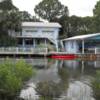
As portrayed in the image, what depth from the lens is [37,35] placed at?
63.7 meters

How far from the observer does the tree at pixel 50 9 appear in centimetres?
8311

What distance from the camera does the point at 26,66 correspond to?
13.5 metres

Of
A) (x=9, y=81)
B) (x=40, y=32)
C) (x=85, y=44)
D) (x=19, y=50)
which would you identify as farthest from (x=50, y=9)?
(x=9, y=81)

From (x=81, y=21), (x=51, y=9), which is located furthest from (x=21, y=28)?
(x=51, y=9)

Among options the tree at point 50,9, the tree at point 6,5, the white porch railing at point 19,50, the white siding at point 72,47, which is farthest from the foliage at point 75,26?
the white porch railing at point 19,50

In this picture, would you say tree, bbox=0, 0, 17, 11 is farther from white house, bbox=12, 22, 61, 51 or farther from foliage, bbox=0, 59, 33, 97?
foliage, bbox=0, 59, 33, 97

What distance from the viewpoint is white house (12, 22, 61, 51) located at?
206 ft

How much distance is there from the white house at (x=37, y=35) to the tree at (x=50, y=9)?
1710cm

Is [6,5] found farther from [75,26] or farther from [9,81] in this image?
[9,81]

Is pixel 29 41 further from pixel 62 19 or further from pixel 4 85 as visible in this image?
pixel 4 85

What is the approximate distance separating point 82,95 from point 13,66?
8.83 ft

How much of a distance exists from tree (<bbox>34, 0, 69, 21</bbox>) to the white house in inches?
673

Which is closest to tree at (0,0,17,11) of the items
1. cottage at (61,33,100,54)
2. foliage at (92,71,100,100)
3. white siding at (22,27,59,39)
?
white siding at (22,27,59,39)

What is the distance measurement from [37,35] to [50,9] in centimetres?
2213
